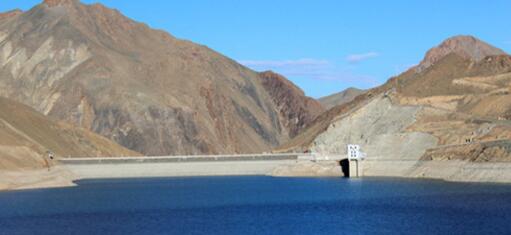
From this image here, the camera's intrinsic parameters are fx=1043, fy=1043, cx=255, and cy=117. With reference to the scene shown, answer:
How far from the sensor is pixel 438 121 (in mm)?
145750

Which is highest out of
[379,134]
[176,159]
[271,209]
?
→ [379,134]

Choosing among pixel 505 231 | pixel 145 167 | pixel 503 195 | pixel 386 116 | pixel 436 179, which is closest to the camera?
pixel 505 231

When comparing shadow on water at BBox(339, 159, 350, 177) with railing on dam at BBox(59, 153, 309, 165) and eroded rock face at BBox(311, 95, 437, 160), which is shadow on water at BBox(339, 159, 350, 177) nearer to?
eroded rock face at BBox(311, 95, 437, 160)

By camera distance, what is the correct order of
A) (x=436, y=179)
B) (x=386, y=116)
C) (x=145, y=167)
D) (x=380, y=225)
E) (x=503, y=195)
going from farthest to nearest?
(x=145, y=167) < (x=386, y=116) < (x=436, y=179) < (x=503, y=195) < (x=380, y=225)

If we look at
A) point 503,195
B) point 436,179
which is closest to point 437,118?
point 436,179

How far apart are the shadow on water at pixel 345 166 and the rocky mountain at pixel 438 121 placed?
11.2 feet

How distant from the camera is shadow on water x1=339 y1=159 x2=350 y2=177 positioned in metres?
152

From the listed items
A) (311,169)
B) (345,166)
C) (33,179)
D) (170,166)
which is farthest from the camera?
(170,166)

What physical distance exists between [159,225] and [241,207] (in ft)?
60.5

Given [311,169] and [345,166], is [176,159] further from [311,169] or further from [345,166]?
[345,166]

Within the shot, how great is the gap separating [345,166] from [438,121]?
16661 millimetres

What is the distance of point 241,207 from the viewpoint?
9438 centimetres

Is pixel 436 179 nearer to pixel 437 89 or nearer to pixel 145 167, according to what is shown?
pixel 437 89

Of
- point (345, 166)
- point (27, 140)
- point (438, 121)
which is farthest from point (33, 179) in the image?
point (438, 121)
